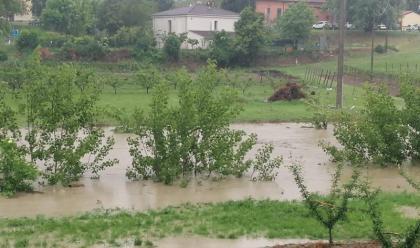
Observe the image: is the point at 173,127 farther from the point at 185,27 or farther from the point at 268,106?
the point at 185,27

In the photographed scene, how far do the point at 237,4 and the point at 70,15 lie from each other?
2447 cm

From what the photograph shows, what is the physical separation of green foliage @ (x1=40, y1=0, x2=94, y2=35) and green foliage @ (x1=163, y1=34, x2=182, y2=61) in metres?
9.99

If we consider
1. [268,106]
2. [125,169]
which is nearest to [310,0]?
[268,106]

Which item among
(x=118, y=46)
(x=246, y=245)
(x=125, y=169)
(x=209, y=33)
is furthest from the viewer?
(x=209, y=33)

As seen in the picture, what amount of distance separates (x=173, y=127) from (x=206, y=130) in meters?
1.05

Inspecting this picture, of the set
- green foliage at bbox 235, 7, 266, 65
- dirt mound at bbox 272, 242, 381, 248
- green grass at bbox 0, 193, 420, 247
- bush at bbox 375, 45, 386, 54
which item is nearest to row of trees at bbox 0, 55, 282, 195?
green grass at bbox 0, 193, 420, 247

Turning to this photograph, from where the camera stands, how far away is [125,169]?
789 inches

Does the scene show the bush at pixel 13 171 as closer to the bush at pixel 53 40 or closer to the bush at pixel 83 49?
the bush at pixel 83 49

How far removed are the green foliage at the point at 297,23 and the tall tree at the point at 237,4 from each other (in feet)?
46.4

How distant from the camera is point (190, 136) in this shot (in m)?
18.5

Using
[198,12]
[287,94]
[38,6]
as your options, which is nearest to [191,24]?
[198,12]

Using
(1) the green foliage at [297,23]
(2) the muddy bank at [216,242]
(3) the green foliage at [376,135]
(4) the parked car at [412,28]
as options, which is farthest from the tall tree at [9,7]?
(2) the muddy bank at [216,242]

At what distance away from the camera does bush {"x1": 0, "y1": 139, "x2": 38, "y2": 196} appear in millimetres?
16531

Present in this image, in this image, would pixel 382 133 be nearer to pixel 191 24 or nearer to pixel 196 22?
pixel 191 24
